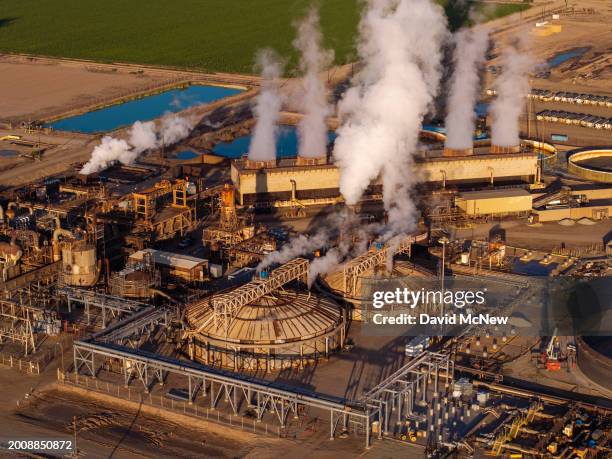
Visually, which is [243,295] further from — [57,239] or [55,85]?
[55,85]

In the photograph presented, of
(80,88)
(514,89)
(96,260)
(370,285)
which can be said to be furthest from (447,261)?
(80,88)

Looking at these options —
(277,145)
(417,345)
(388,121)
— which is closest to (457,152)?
(388,121)

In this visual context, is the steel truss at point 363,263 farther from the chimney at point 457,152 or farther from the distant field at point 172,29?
the distant field at point 172,29

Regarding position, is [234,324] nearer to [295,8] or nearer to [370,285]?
[370,285]

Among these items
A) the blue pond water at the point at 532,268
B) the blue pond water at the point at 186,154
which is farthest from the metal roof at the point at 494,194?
the blue pond water at the point at 186,154

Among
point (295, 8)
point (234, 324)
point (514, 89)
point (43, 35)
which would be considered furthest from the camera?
point (295, 8)

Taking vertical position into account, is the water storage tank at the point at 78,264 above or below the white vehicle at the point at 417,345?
above

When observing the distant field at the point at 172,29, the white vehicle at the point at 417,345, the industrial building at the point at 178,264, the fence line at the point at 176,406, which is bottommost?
the fence line at the point at 176,406
